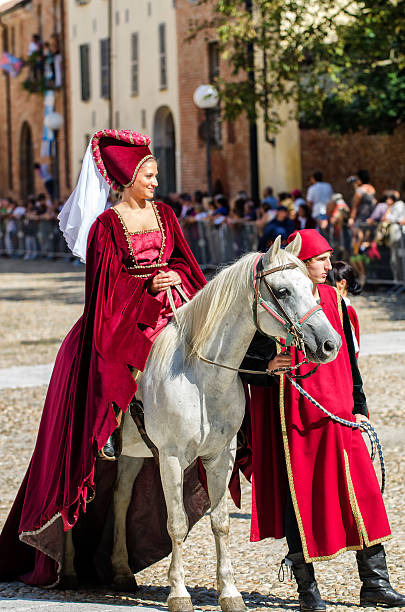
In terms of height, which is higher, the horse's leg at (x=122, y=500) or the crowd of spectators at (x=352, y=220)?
the crowd of spectators at (x=352, y=220)

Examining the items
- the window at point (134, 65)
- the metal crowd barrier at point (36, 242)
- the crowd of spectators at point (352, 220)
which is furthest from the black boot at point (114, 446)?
the window at point (134, 65)

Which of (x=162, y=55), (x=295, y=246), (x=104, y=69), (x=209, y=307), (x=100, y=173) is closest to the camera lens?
(x=295, y=246)

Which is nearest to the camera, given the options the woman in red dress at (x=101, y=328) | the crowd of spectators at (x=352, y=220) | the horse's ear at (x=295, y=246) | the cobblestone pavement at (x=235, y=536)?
the horse's ear at (x=295, y=246)

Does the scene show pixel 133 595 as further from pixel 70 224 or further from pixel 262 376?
pixel 70 224

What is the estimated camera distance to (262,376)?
534 cm

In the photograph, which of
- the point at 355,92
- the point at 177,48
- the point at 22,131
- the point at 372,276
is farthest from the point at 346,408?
the point at 22,131

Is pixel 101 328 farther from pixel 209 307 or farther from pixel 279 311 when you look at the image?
pixel 279 311

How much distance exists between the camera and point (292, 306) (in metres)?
4.88

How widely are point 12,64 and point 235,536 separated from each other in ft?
139

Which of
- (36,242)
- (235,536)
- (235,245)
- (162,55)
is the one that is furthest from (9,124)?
(235,536)

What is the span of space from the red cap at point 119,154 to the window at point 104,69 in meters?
35.1

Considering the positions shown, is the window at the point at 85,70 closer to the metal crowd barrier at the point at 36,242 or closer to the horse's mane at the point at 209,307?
the metal crowd barrier at the point at 36,242

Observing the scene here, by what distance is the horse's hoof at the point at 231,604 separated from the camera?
5.22m

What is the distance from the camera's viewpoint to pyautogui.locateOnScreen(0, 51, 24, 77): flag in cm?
4688
